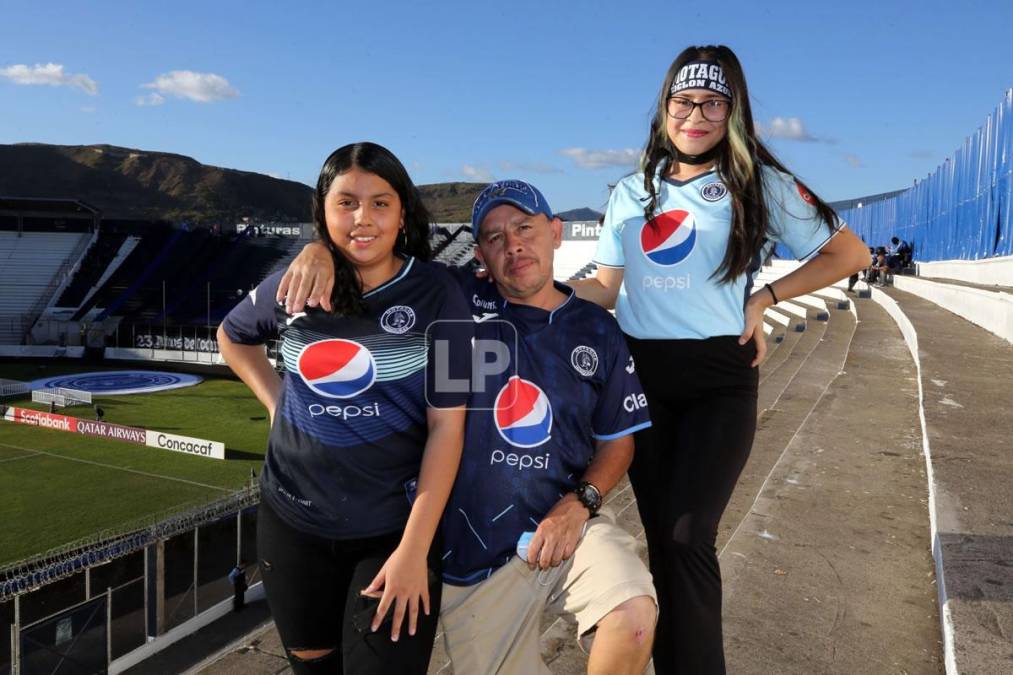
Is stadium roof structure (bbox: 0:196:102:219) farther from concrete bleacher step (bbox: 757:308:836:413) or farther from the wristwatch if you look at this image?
the wristwatch

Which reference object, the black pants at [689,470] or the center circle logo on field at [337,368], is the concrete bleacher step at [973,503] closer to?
the black pants at [689,470]

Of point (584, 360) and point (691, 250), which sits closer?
point (584, 360)

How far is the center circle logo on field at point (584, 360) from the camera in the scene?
192cm

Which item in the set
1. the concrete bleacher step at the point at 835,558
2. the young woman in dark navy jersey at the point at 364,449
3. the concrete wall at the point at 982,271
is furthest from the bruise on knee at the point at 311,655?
the concrete wall at the point at 982,271

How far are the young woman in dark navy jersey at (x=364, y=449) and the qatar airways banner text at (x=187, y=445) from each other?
654 inches

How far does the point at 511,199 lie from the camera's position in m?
2.03

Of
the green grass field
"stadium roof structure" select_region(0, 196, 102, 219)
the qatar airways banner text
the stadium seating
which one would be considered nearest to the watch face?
the green grass field

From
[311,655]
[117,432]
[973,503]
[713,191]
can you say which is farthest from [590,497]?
[117,432]

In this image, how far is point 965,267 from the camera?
1772cm

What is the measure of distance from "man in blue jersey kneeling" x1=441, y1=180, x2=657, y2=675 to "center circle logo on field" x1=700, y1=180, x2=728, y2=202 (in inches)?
18.4

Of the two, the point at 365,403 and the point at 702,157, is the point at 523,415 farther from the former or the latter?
the point at 702,157

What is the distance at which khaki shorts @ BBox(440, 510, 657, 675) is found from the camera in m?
1.76

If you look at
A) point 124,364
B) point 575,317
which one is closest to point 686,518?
point 575,317

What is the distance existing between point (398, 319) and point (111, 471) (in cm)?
1748
